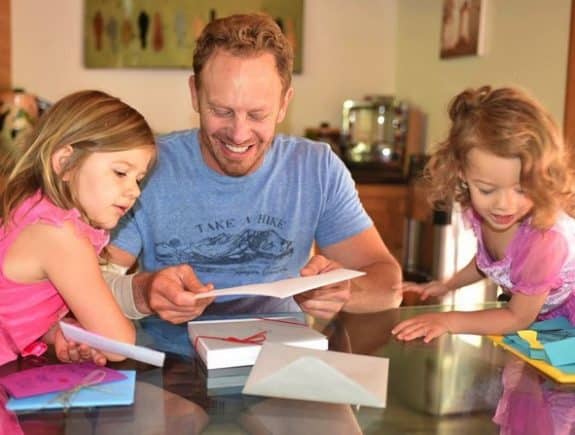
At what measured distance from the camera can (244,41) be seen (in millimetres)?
1594

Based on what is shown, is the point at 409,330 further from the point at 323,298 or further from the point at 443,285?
the point at 443,285

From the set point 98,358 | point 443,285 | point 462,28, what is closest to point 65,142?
point 98,358

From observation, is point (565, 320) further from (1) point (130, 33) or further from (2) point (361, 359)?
(1) point (130, 33)

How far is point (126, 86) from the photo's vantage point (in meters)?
4.05

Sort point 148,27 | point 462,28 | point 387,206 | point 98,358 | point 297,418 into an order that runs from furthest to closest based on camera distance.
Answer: point 148,27 → point 387,206 → point 462,28 → point 98,358 → point 297,418

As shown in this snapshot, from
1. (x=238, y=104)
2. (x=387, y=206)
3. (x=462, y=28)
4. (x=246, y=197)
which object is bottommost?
(x=387, y=206)

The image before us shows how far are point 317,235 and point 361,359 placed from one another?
2.61 feet

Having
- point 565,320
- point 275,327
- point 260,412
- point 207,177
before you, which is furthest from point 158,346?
point 565,320

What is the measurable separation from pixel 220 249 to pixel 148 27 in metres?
2.64

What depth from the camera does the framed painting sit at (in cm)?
330

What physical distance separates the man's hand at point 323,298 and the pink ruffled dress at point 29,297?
39 cm

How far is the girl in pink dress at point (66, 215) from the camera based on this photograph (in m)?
1.10

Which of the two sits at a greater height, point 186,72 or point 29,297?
point 186,72

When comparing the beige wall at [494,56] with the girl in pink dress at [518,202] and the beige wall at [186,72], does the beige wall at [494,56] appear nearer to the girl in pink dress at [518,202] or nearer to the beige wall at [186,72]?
the beige wall at [186,72]
